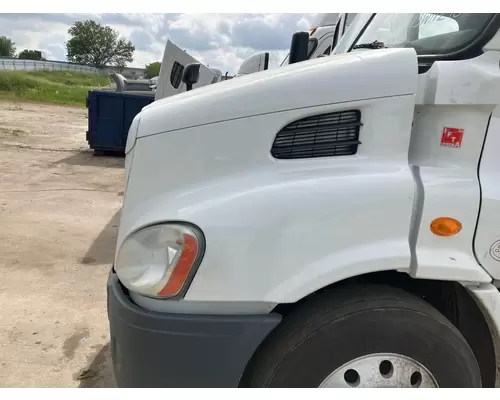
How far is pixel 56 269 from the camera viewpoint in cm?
479

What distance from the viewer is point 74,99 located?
33312 millimetres

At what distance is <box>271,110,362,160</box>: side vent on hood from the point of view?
6.37 ft

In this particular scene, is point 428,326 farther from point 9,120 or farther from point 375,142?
point 9,120

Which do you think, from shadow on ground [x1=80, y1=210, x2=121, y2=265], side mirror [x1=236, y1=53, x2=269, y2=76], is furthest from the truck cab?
side mirror [x1=236, y1=53, x2=269, y2=76]

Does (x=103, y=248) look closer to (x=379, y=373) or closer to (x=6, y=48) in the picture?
(x=379, y=373)

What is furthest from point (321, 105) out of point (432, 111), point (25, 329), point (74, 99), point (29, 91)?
point (29, 91)

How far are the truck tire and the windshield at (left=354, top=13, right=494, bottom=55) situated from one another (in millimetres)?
1152

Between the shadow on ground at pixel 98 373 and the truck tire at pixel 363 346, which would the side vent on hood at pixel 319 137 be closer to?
the truck tire at pixel 363 346

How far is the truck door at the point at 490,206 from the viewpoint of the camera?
75.1 inches

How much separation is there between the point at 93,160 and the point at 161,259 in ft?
33.7

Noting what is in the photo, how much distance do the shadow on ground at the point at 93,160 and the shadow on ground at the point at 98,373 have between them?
313 inches

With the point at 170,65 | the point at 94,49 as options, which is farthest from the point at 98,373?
the point at 94,49

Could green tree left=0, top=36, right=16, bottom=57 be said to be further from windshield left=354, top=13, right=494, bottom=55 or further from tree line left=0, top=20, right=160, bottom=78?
windshield left=354, top=13, right=494, bottom=55

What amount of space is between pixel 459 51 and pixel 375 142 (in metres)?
0.59
